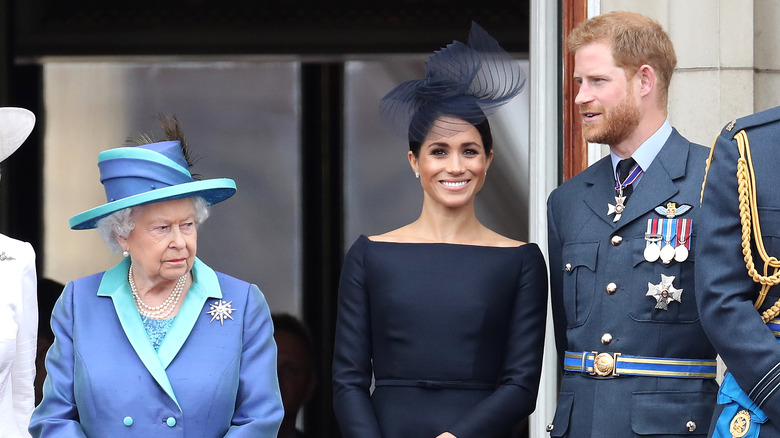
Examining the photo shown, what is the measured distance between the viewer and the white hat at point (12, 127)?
3947 millimetres

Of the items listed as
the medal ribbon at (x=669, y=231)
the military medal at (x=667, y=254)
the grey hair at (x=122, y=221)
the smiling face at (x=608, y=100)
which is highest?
the smiling face at (x=608, y=100)

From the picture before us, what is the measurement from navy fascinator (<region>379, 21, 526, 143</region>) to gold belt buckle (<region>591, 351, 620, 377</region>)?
2.63ft

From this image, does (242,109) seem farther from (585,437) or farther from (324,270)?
(585,437)

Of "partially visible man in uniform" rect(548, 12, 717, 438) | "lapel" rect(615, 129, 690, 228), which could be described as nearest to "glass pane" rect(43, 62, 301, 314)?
"partially visible man in uniform" rect(548, 12, 717, 438)

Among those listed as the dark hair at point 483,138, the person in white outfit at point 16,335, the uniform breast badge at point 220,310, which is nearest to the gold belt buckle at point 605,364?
the dark hair at point 483,138

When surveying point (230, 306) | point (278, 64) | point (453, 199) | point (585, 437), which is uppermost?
point (278, 64)

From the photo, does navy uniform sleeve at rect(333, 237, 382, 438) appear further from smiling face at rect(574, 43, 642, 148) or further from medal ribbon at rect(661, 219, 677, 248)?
medal ribbon at rect(661, 219, 677, 248)

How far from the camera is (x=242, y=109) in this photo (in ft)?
25.4

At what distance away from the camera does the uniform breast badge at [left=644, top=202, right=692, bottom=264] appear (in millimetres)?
3523

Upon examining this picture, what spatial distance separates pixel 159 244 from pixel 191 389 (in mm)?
392

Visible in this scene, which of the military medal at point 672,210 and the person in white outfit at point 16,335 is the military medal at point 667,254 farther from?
the person in white outfit at point 16,335

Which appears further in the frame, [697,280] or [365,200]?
[365,200]

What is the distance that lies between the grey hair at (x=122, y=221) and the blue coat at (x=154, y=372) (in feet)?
0.40

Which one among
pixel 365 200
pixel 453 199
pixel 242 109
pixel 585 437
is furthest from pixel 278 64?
pixel 585 437
